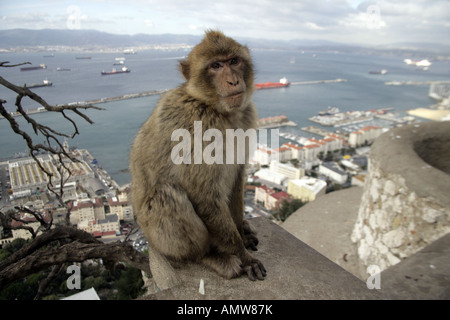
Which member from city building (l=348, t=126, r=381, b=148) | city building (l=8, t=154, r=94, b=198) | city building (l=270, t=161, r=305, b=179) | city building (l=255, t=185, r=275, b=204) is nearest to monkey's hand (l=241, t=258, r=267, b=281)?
city building (l=8, t=154, r=94, b=198)

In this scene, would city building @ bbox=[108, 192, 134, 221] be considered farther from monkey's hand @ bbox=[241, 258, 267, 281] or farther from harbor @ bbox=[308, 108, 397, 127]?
harbor @ bbox=[308, 108, 397, 127]

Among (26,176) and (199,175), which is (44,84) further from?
(199,175)

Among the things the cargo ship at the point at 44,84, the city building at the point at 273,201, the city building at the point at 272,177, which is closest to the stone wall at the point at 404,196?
the city building at the point at 273,201

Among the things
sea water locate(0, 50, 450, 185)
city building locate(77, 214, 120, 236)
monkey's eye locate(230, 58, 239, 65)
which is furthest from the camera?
city building locate(77, 214, 120, 236)

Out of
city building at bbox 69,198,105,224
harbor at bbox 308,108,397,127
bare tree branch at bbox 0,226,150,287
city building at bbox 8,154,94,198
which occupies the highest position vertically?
city building at bbox 8,154,94,198

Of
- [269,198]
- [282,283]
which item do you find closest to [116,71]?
[269,198]
